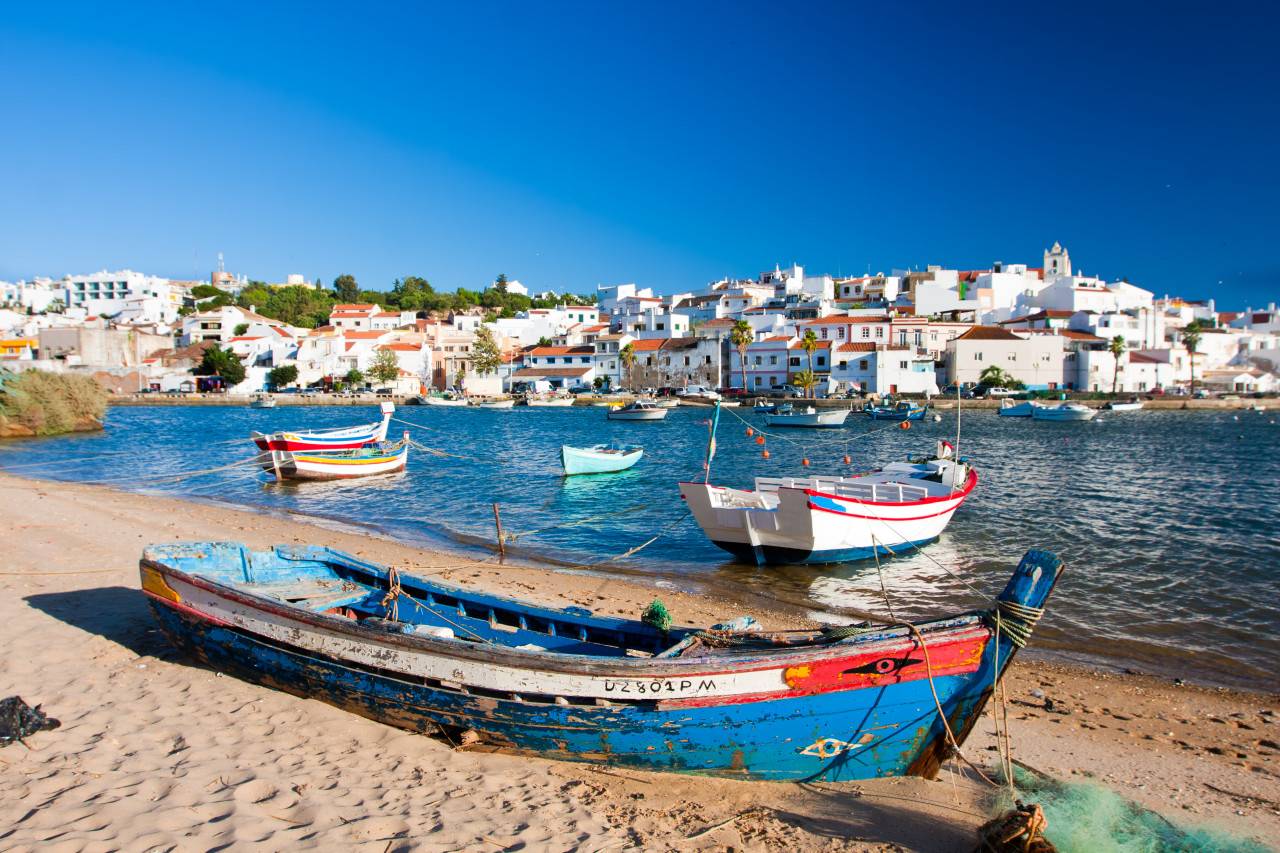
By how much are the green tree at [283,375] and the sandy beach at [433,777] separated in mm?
83185

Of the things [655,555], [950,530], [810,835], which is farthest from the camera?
[950,530]

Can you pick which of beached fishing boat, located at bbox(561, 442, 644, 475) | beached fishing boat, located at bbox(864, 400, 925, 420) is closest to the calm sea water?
beached fishing boat, located at bbox(561, 442, 644, 475)

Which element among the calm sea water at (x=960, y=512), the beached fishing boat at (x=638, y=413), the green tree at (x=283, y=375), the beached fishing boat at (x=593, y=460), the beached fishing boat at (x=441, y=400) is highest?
the green tree at (x=283, y=375)

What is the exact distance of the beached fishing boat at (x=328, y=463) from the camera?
2611 centimetres

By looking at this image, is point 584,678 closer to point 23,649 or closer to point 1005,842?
point 1005,842

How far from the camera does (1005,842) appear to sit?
508cm

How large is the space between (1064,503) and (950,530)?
640 centimetres

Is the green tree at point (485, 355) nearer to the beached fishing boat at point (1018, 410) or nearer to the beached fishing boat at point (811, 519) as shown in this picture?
the beached fishing boat at point (1018, 410)

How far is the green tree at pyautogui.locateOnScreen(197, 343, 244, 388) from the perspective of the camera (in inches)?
3285

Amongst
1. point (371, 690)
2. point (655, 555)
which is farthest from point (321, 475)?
point (371, 690)

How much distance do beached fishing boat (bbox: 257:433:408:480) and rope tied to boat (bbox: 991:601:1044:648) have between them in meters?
24.8

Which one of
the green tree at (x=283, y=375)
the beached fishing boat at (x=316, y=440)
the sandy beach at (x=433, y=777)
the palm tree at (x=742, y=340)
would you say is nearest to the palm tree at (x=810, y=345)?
the palm tree at (x=742, y=340)

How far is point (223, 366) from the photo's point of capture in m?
83.4

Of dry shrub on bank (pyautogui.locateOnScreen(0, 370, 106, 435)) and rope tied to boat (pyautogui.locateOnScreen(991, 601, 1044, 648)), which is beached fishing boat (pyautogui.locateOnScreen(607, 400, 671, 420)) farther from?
rope tied to boat (pyautogui.locateOnScreen(991, 601, 1044, 648))
